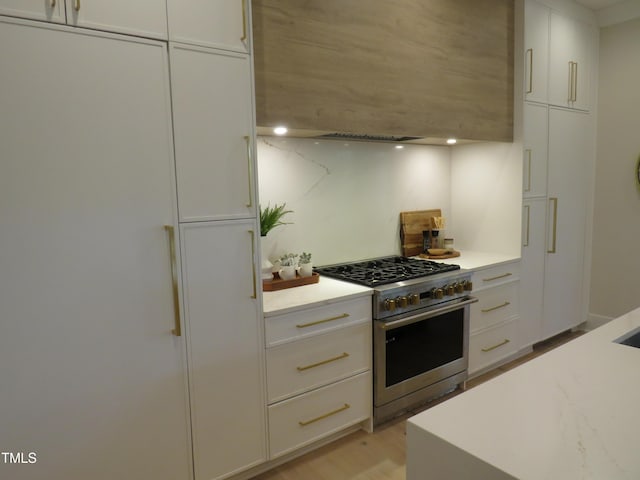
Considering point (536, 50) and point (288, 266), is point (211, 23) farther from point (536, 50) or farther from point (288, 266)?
point (536, 50)

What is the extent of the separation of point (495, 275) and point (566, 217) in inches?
43.4

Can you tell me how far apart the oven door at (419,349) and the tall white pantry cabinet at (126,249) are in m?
0.75

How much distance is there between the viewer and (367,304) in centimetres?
235

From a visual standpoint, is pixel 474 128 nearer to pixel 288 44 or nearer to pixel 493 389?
pixel 288 44

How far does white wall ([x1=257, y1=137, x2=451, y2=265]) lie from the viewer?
2.66 m

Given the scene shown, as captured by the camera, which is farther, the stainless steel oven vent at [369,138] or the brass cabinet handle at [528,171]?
the brass cabinet handle at [528,171]

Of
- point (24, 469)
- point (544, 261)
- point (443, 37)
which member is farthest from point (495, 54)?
point (24, 469)

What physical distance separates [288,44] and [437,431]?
180 cm

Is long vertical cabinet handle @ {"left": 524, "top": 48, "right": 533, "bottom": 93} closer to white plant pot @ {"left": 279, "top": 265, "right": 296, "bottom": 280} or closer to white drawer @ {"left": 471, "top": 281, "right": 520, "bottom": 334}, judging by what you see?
white drawer @ {"left": 471, "top": 281, "right": 520, "bottom": 334}

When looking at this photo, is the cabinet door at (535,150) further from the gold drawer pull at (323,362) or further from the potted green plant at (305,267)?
the gold drawer pull at (323,362)

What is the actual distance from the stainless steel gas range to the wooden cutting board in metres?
0.34

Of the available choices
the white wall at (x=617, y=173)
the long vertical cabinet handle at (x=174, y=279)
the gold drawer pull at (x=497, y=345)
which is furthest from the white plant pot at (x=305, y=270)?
the white wall at (x=617, y=173)

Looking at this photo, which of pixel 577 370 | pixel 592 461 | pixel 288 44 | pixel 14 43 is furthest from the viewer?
pixel 288 44

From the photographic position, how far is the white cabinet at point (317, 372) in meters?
2.08
